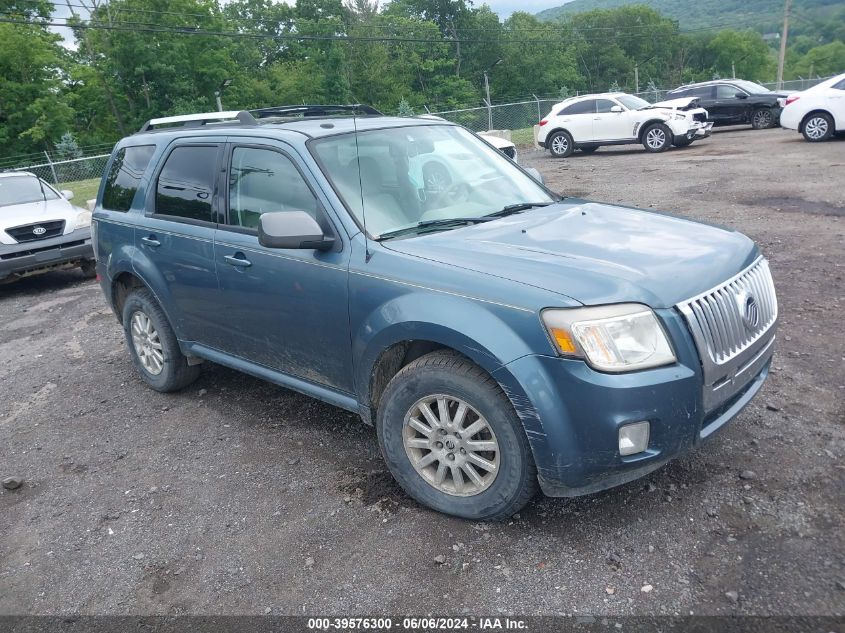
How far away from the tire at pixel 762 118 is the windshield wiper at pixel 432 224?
70.6ft

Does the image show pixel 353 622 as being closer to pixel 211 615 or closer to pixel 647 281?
pixel 211 615

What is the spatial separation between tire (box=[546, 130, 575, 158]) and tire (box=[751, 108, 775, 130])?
21.9 feet

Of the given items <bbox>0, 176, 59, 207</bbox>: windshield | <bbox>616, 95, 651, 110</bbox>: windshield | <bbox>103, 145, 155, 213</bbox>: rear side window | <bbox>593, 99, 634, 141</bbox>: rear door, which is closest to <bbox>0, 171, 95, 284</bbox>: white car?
<bbox>0, 176, 59, 207</bbox>: windshield

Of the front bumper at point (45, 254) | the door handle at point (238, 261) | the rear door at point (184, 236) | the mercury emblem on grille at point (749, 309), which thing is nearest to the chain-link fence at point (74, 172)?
the front bumper at point (45, 254)

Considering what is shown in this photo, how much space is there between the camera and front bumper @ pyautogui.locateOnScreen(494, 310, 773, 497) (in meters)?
2.76

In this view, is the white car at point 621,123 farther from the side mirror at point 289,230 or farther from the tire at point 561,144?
the side mirror at point 289,230

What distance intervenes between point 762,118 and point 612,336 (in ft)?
74.0

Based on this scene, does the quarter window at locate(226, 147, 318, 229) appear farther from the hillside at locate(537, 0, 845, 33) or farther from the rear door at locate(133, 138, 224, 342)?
the hillside at locate(537, 0, 845, 33)

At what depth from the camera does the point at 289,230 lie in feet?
11.2

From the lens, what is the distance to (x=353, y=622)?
9.07ft

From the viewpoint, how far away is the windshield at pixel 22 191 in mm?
10366

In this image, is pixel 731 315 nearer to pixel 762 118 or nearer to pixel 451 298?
pixel 451 298

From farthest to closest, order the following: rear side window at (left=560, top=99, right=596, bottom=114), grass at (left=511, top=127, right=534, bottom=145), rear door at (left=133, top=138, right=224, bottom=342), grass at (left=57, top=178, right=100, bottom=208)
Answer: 1. grass at (left=511, top=127, right=534, bottom=145)
2. rear side window at (left=560, top=99, right=596, bottom=114)
3. grass at (left=57, top=178, right=100, bottom=208)
4. rear door at (left=133, top=138, right=224, bottom=342)

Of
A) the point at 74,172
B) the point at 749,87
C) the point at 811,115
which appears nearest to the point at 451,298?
the point at 811,115
